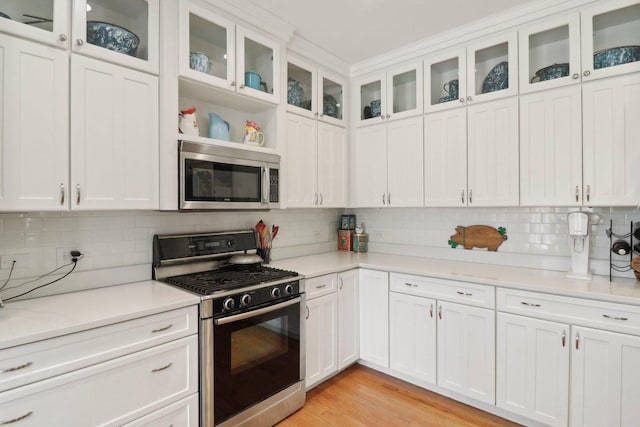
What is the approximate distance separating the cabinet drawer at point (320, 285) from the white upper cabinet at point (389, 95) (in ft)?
5.10

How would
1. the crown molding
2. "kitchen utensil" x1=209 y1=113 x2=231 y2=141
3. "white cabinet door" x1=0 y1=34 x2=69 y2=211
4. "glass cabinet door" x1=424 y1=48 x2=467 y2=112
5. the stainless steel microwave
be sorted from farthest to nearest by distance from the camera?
"glass cabinet door" x1=424 y1=48 x2=467 y2=112, "kitchen utensil" x1=209 y1=113 x2=231 y2=141, the crown molding, the stainless steel microwave, "white cabinet door" x1=0 y1=34 x2=69 y2=211

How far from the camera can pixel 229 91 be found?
7.29ft

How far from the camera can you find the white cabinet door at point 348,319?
269cm

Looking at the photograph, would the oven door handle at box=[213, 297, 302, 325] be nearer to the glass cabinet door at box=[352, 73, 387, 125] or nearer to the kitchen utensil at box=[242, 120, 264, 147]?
the kitchen utensil at box=[242, 120, 264, 147]

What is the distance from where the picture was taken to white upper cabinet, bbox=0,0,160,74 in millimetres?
1500

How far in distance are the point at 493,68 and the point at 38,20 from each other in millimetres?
2825

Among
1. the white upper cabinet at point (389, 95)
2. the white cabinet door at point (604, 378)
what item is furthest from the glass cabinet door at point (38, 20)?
the white cabinet door at point (604, 378)

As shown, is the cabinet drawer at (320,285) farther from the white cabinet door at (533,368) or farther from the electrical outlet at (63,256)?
the electrical outlet at (63,256)

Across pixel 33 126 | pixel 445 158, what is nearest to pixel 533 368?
pixel 445 158

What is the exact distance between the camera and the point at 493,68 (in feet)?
8.32

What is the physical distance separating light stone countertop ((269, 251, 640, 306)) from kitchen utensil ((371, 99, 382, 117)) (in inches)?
54.2

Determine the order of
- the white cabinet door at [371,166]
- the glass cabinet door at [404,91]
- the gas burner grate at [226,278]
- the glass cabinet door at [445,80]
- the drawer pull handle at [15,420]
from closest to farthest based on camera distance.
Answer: the drawer pull handle at [15,420] < the gas burner grate at [226,278] < the glass cabinet door at [445,80] < the glass cabinet door at [404,91] < the white cabinet door at [371,166]

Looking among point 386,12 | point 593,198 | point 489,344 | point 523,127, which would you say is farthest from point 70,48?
point 593,198

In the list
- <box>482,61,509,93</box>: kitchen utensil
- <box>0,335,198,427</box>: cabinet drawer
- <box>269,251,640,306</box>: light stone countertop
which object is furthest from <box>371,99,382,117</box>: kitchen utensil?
<box>0,335,198,427</box>: cabinet drawer
